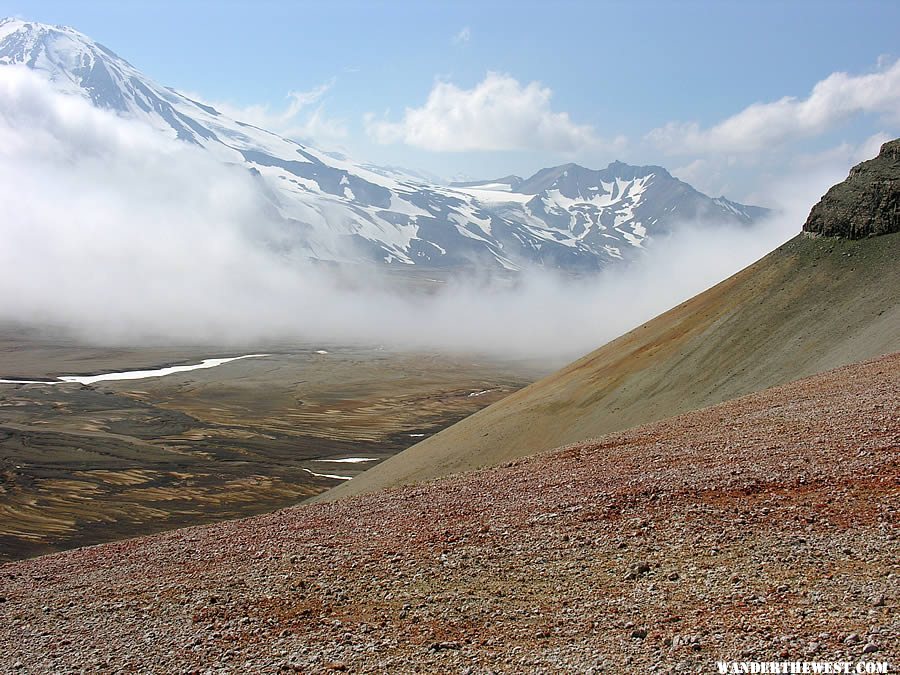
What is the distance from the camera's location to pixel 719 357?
50125 millimetres

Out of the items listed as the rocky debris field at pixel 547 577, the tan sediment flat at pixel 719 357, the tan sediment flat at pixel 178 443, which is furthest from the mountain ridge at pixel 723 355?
the tan sediment flat at pixel 178 443

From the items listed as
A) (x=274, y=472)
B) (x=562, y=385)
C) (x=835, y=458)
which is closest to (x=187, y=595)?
(x=835, y=458)

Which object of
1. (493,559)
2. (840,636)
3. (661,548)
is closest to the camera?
(840,636)

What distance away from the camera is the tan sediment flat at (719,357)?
4388 centimetres

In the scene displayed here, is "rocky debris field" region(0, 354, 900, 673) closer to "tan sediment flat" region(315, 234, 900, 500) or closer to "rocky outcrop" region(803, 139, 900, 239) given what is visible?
"tan sediment flat" region(315, 234, 900, 500)

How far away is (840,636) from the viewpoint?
11.8m

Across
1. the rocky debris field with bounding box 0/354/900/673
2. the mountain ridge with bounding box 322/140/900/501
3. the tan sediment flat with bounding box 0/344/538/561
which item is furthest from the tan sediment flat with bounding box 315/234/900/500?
the tan sediment flat with bounding box 0/344/538/561

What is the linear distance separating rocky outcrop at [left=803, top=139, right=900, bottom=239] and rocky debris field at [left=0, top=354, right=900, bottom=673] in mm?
38112

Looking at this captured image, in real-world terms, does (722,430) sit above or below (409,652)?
above

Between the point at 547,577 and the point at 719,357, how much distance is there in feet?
123

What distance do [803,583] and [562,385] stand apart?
4780 cm

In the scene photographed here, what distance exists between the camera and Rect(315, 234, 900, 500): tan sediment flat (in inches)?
1727

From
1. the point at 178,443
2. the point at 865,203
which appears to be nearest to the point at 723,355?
the point at 865,203

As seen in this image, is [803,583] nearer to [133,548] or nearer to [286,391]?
[133,548]
